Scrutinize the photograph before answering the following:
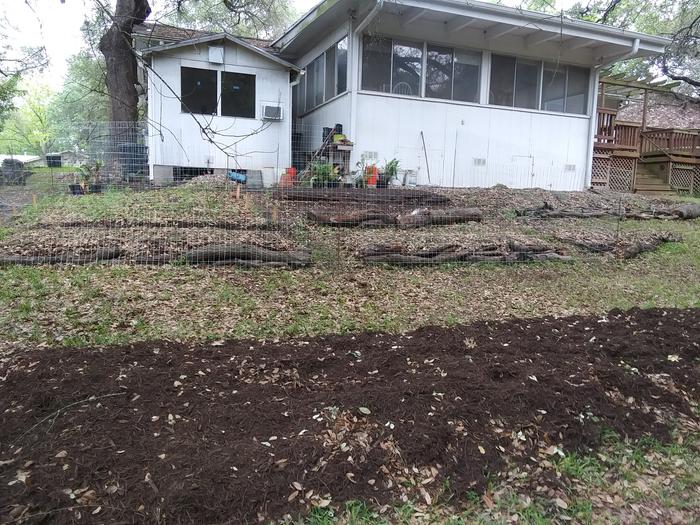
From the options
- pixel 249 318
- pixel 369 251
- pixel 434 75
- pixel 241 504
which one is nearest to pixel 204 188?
pixel 369 251

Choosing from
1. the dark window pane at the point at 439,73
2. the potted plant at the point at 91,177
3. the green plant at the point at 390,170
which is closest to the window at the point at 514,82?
the dark window pane at the point at 439,73

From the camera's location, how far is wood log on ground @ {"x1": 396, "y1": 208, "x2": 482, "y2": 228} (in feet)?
→ 28.6

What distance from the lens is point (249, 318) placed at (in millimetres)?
5203

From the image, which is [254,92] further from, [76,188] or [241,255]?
[241,255]

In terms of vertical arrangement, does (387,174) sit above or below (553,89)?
below

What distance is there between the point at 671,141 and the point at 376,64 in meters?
11.8

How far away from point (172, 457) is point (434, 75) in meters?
11.8

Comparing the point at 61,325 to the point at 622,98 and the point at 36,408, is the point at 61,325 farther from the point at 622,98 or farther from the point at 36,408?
the point at 622,98

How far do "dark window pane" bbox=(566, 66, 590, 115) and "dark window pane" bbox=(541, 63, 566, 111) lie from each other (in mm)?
193

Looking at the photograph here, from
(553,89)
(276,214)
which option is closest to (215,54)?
(276,214)

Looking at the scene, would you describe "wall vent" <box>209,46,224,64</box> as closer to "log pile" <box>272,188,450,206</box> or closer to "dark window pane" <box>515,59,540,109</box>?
"log pile" <box>272,188,450,206</box>

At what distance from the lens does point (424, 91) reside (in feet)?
41.2

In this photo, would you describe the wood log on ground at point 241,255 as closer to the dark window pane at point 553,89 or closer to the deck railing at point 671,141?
the dark window pane at point 553,89

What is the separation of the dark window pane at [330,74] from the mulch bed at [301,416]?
9.93 m
